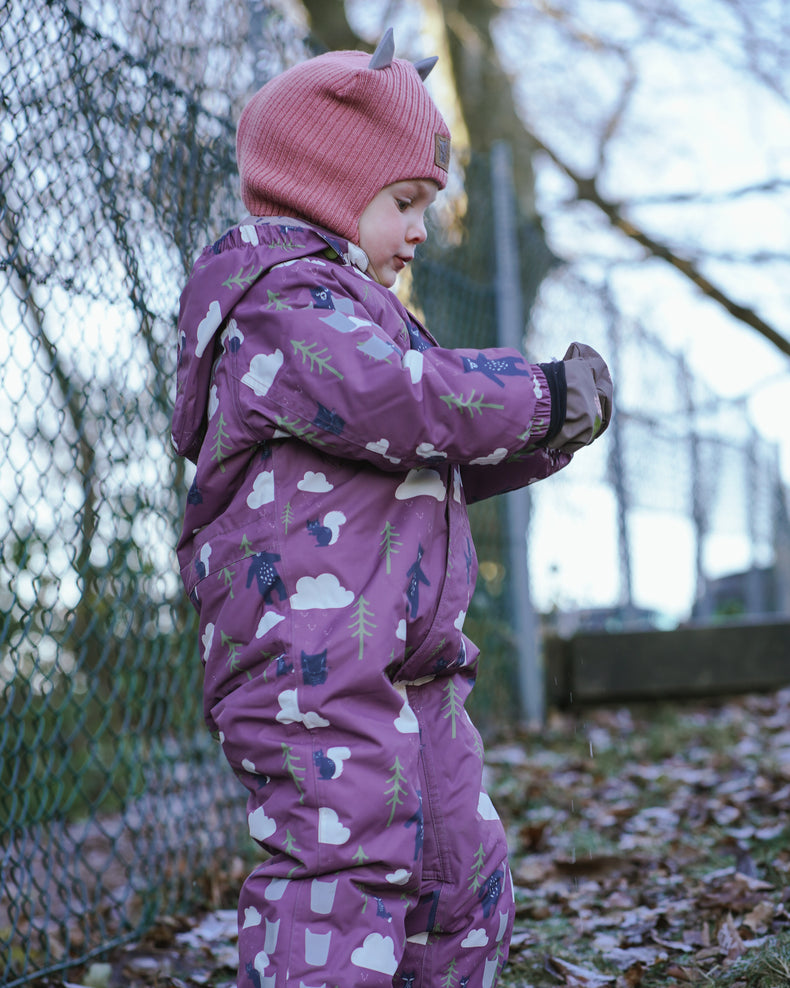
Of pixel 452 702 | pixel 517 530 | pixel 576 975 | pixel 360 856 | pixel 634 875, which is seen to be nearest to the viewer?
pixel 360 856

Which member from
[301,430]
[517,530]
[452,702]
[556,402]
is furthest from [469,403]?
[517,530]

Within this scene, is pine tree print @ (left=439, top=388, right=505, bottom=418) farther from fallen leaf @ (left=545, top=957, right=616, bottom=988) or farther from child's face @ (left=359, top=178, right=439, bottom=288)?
fallen leaf @ (left=545, top=957, right=616, bottom=988)

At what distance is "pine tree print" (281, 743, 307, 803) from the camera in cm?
157

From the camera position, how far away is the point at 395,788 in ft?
5.24

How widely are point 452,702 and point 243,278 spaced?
2.56 ft

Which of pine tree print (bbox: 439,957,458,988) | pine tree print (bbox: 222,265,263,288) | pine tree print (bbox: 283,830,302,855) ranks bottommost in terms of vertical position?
pine tree print (bbox: 439,957,458,988)

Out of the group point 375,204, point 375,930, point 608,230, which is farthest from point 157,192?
point 608,230

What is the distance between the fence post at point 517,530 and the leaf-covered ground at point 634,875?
64cm

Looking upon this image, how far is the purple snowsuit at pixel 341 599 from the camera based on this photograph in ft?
5.14

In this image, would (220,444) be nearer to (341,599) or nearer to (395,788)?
(341,599)

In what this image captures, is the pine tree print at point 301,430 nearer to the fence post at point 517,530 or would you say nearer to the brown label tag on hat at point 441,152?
the brown label tag on hat at point 441,152

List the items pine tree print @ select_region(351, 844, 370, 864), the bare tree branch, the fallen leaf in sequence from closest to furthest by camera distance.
A: pine tree print @ select_region(351, 844, 370, 864) → the fallen leaf → the bare tree branch

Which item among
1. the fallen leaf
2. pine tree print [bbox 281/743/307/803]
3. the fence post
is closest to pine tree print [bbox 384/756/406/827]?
pine tree print [bbox 281/743/307/803]

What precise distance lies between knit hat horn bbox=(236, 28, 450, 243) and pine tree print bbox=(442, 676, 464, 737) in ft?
2.61
